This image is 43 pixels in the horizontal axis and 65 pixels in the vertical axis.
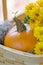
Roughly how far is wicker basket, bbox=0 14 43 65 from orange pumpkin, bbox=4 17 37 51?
0.07 meters

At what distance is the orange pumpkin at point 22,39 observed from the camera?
0.68 meters

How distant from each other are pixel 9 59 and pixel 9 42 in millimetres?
108

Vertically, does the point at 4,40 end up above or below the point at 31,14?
below

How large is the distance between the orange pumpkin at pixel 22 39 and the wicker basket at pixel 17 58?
0.07 meters

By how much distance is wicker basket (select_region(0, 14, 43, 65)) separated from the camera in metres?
0.57

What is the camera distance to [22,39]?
0.69 metres

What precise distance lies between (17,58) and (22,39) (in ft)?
0.36

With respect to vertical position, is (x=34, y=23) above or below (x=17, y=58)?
above

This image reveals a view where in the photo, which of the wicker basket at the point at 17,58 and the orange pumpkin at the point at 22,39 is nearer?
the wicker basket at the point at 17,58

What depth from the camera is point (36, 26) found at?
0.64 meters

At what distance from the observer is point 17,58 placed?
1.98ft

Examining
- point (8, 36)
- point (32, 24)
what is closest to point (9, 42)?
point (8, 36)

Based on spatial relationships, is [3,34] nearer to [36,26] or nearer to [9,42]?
[9,42]

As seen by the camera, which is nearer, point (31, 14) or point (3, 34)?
point (31, 14)
